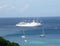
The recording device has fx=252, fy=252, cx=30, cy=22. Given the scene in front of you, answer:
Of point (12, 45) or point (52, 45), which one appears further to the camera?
point (52, 45)

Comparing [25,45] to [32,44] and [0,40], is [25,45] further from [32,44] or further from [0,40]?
[0,40]

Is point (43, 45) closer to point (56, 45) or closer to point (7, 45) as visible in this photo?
point (56, 45)

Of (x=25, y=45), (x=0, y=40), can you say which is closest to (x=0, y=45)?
(x=0, y=40)

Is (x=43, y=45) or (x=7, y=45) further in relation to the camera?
(x=43, y=45)

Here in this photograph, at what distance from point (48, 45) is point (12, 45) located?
1937cm

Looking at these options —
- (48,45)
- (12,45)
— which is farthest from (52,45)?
(12,45)

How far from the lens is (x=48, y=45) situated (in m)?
36.2

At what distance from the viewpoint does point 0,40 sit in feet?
55.5

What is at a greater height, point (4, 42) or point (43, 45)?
point (4, 42)

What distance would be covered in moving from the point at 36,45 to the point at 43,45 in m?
1.03

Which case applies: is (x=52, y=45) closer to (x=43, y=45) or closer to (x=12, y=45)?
(x=43, y=45)

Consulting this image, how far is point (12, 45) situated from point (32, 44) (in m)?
20.0

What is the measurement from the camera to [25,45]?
36000 millimetres

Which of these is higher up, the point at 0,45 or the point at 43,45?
the point at 0,45
